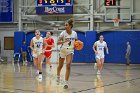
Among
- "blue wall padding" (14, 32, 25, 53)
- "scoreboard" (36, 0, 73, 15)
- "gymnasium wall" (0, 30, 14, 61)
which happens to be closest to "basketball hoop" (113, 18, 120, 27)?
"scoreboard" (36, 0, 73, 15)

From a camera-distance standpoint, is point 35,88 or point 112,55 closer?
point 35,88

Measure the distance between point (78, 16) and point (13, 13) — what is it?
21.2 feet

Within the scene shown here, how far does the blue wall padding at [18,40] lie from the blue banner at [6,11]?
1980mm

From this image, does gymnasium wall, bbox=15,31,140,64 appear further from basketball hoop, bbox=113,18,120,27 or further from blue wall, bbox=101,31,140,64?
basketball hoop, bbox=113,18,120,27

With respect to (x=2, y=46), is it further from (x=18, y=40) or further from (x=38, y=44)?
(x=38, y=44)

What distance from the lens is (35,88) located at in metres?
12.5

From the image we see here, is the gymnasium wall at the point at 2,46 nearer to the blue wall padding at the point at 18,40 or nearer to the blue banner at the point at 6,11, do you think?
the blue banner at the point at 6,11

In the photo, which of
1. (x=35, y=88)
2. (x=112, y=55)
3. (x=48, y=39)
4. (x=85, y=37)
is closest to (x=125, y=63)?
(x=112, y=55)

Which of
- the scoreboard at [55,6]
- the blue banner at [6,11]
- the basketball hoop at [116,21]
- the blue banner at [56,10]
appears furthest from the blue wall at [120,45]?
the blue banner at [6,11]

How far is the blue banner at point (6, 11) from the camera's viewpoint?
120 ft

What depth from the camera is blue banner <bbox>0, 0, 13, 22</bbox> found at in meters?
36.4

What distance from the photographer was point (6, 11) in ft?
120

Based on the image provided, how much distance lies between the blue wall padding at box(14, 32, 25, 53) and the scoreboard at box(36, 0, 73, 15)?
2.94m

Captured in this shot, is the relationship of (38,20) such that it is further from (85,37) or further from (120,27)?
(120,27)
